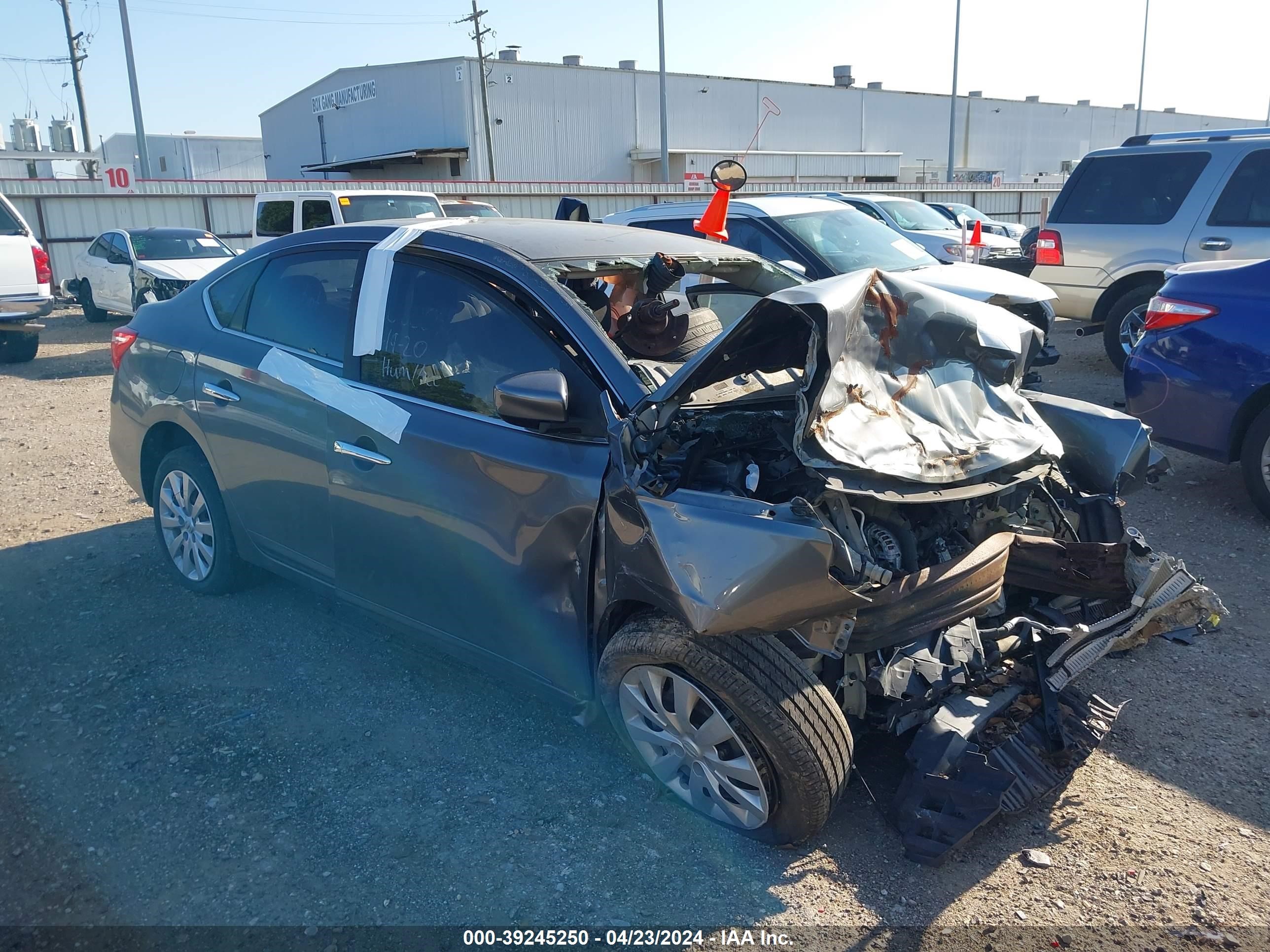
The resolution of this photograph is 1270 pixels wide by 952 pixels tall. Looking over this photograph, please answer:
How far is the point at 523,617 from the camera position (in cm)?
316

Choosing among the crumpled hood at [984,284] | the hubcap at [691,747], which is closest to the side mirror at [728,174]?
the crumpled hood at [984,284]

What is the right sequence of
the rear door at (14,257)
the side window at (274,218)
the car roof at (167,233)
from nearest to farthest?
the rear door at (14,257)
the side window at (274,218)
the car roof at (167,233)

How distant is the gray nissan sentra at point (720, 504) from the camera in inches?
106

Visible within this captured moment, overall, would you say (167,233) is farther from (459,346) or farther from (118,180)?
(459,346)

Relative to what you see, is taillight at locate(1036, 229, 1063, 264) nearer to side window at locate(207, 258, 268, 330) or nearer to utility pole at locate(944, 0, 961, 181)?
side window at locate(207, 258, 268, 330)

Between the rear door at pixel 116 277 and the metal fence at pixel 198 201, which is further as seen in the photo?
the metal fence at pixel 198 201

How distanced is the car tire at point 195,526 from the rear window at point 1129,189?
27.4 feet

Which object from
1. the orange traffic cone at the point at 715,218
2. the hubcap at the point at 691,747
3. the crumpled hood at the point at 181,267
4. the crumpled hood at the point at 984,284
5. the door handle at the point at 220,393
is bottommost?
the hubcap at the point at 691,747

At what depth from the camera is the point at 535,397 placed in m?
2.87

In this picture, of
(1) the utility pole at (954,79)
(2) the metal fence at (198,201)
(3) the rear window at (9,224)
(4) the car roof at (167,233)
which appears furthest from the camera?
(1) the utility pole at (954,79)

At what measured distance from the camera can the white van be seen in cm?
1367

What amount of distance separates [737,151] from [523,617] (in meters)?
44.5

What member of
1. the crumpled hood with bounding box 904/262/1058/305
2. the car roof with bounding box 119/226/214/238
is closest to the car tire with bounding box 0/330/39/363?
the car roof with bounding box 119/226/214/238

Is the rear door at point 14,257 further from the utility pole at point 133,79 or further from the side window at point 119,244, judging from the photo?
the utility pole at point 133,79
